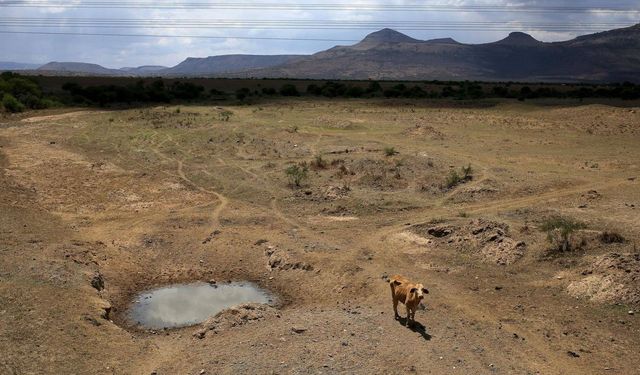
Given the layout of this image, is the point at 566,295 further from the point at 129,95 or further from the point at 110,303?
the point at 129,95

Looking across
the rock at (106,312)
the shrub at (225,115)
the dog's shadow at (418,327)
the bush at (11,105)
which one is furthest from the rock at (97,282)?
the bush at (11,105)

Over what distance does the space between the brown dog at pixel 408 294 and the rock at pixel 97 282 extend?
284 inches

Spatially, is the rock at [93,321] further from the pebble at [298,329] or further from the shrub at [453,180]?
the shrub at [453,180]

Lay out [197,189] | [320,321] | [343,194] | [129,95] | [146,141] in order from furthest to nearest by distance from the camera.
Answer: [129,95], [146,141], [197,189], [343,194], [320,321]

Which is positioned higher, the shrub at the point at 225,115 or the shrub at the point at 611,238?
the shrub at the point at 225,115

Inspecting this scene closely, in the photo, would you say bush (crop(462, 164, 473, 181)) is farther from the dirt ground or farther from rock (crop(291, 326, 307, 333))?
rock (crop(291, 326, 307, 333))

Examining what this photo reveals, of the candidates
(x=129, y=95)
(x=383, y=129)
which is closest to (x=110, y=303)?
(x=383, y=129)

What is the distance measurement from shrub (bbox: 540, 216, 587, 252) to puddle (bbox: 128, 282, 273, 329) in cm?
762

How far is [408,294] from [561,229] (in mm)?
6617

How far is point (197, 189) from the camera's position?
22.9 meters

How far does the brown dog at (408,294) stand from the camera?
35.4 feet

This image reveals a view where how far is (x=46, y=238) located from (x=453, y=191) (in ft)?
45.6

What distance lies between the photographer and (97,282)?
13.9 meters

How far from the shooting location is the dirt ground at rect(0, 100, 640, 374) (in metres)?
10.4
